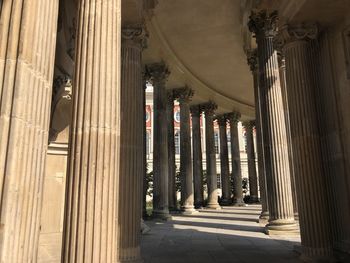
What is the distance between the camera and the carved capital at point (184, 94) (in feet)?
148

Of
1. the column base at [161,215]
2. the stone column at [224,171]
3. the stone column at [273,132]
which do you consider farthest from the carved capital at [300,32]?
the stone column at [224,171]

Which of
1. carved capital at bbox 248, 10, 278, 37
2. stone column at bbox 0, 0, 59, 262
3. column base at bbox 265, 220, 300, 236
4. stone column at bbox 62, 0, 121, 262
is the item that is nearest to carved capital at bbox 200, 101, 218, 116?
carved capital at bbox 248, 10, 278, 37

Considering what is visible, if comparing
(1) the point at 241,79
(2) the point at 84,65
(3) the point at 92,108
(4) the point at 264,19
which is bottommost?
(3) the point at 92,108

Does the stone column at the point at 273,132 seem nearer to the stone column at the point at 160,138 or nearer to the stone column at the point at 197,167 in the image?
the stone column at the point at 160,138

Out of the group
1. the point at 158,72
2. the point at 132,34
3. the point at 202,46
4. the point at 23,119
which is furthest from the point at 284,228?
the point at 202,46

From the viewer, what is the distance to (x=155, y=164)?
121ft

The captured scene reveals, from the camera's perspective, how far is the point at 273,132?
24.1 meters

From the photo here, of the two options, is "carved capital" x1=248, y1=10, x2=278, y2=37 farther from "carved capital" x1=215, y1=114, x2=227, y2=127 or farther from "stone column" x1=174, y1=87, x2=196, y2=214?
"carved capital" x1=215, y1=114, x2=227, y2=127

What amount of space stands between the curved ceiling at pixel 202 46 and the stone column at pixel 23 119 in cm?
2251

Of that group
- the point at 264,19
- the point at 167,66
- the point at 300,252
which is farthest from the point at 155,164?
the point at 300,252

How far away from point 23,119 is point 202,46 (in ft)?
106

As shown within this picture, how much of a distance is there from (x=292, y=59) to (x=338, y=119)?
11.9 feet

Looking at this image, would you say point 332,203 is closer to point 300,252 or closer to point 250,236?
point 300,252

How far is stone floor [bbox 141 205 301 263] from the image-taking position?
52.1 feet
